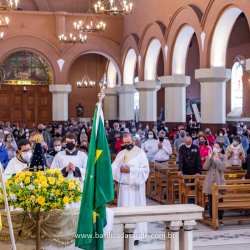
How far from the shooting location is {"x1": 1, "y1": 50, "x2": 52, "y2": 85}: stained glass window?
23609 millimetres

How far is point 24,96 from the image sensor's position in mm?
25406

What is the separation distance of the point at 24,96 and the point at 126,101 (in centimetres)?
707

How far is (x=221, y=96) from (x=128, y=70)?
952 cm

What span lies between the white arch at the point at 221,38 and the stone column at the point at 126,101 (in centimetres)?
904

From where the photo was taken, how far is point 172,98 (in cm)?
1708

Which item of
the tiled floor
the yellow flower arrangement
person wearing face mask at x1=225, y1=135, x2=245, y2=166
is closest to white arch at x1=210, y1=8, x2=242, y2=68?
person wearing face mask at x1=225, y1=135, x2=245, y2=166

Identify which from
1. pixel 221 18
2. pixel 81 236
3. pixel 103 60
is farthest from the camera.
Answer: pixel 103 60

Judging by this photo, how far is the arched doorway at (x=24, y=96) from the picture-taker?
24.5 m

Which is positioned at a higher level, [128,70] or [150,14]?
[150,14]

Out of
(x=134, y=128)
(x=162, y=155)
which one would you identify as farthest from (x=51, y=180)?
(x=134, y=128)

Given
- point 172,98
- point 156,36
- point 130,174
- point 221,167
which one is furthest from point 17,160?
point 156,36

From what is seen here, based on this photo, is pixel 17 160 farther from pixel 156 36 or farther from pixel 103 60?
pixel 103 60

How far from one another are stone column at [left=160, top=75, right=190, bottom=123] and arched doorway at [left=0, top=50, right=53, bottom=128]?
9838mm

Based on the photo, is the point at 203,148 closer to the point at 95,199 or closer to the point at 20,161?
the point at 20,161
